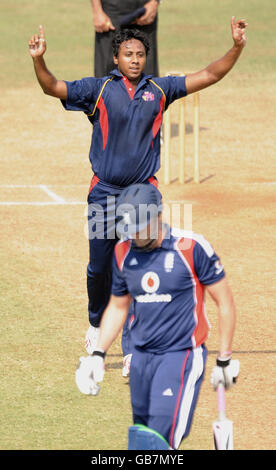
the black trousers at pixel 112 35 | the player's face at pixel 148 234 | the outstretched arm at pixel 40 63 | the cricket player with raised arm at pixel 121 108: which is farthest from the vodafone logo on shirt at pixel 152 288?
the black trousers at pixel 112 35

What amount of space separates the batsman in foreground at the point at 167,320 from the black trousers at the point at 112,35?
1008 centimetres

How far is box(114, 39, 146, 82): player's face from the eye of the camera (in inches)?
330

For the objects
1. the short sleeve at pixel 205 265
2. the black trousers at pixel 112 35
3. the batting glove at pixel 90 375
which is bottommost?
the batting glove at pixel 90 375

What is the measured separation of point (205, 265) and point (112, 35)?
430 inches

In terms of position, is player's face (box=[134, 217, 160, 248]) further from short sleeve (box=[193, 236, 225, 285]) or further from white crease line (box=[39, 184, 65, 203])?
white crease line (box=[39, 184, 65, 203])

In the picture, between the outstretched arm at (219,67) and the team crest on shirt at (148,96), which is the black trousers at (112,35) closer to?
the outstretched arm at (219,67)

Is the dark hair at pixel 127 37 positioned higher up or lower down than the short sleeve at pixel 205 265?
higher up

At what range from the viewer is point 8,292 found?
35.6ft

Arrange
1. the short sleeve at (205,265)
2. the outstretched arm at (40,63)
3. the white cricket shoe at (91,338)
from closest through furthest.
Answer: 1. the short sleeve at (205,265)
2. the outstretched arm at (40,63)
3. the white cricket shoe at (91,338)

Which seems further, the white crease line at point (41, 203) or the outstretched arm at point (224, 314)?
the white crease line at point (41, 203)

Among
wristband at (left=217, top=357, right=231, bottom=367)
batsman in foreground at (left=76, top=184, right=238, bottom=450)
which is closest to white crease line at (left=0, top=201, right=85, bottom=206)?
batsman in foreground at (left=76, top=184, right=238, bottom=450)

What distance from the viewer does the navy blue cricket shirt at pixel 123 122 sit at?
328 inches
